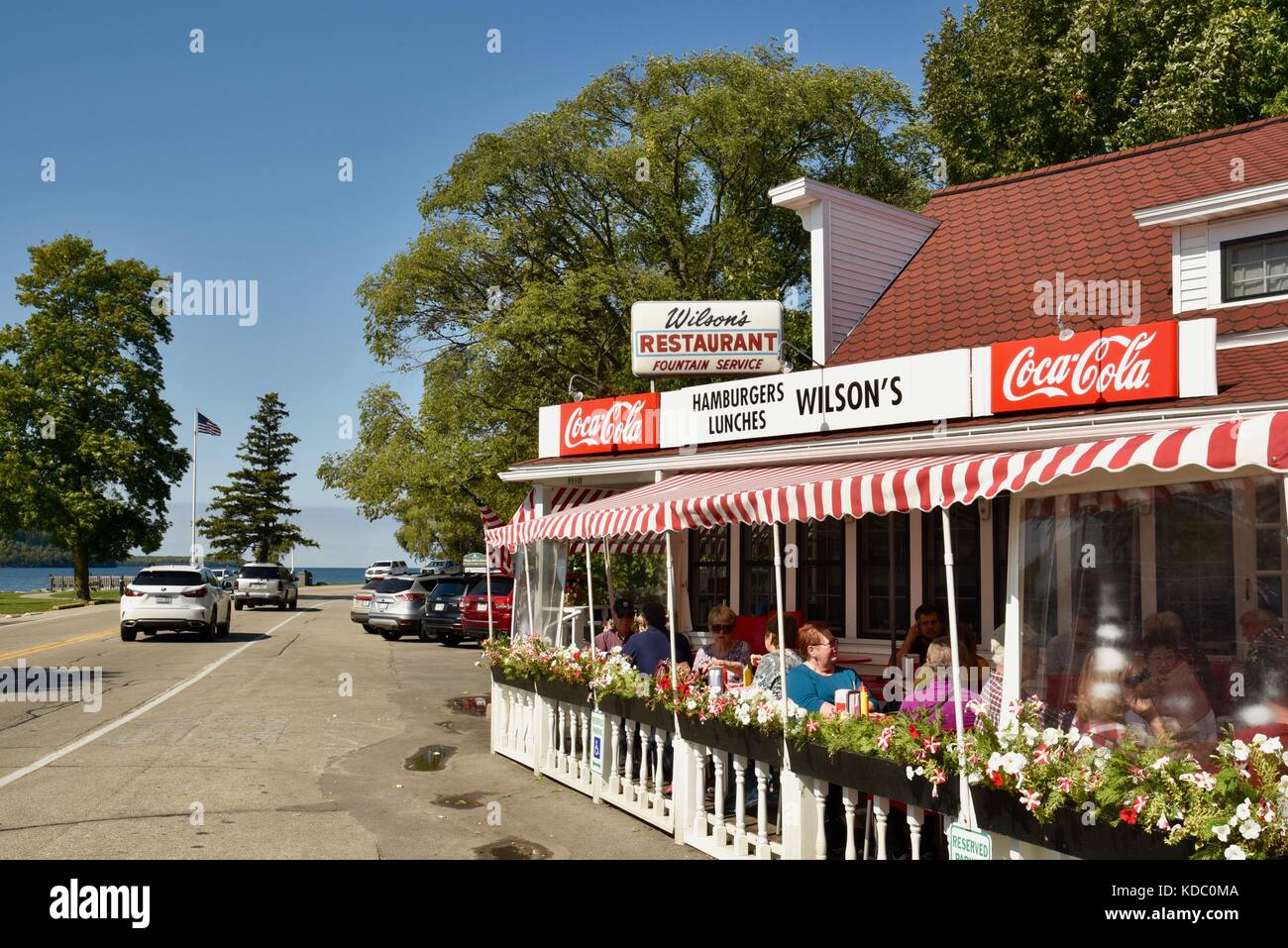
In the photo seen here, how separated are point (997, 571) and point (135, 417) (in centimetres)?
4734

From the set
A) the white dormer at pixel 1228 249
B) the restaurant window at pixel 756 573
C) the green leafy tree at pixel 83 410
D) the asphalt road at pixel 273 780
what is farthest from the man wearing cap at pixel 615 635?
the green leafy tree at pixel 83 410

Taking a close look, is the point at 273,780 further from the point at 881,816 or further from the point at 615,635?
the point at 881,816

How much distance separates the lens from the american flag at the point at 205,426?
56688 mm

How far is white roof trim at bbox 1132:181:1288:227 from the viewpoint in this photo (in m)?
11.8

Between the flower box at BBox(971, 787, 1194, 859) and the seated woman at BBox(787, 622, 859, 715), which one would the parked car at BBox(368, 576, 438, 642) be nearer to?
the seated woman at BBox(787, 622, 859, 715)

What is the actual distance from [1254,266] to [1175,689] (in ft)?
28.8

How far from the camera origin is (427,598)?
2911cm

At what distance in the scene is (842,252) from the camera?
16.2 meters

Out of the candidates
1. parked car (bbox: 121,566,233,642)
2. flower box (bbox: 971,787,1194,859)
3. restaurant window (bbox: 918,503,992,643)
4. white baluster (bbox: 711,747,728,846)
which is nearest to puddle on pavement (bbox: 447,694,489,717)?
restaurant window (bbox: 918,503,992,643)

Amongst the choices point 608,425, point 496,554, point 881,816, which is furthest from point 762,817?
point 496,554

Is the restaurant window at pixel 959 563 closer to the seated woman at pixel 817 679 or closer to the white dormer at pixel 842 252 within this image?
the white dormer at pixel 842 252

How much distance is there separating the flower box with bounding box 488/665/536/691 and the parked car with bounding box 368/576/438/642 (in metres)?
17.1

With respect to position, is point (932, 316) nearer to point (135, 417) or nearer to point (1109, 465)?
point (1109, 465)

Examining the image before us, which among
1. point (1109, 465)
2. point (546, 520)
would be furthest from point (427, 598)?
point (1109, 465)
